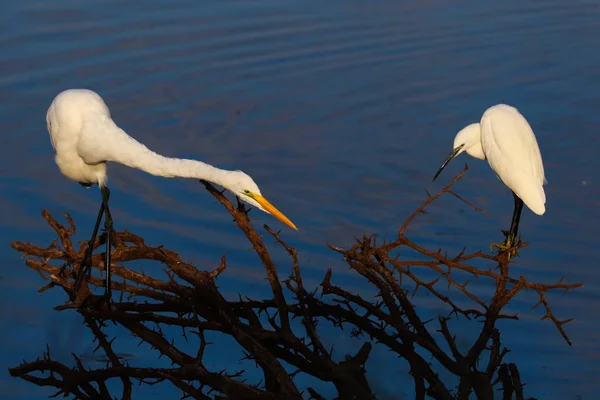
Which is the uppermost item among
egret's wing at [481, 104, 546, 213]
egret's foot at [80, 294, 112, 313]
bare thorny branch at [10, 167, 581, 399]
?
egret's wing at [481, 104, 546, 213]

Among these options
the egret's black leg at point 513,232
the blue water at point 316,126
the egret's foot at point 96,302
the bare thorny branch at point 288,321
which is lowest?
the bare thorny branch at point 288,321

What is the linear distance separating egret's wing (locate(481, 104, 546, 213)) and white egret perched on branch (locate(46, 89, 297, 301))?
1.85 meters

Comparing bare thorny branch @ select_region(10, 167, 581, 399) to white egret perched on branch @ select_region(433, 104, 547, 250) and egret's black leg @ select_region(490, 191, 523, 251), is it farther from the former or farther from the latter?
white egret perched on branch @ select_region(433, 104, 547, 250)

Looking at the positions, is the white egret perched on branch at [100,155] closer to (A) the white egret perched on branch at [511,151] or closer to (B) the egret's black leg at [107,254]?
(B) the egret's black leg at [107,254]

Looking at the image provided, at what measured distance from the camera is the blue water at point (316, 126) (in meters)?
6.18

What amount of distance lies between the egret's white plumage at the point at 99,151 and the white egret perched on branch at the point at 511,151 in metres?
1.89

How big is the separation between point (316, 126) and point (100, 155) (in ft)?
14.6

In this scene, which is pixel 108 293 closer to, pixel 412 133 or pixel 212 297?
pixel 212 297

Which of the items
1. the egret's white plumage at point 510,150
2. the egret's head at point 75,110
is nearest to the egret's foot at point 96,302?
the egret's head at point 75,110

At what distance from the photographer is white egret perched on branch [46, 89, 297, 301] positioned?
12.4 feet

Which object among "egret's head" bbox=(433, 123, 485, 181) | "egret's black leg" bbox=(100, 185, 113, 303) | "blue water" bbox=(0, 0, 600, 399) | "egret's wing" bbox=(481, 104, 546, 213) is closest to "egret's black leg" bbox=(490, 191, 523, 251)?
"egret's wing" bbox=(481, 104, 546, 213)

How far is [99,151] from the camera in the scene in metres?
4.55

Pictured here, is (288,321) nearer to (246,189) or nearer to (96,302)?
(246,189)

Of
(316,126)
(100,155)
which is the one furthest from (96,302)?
(316,126)
